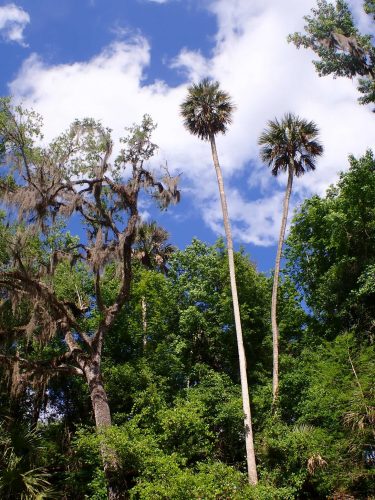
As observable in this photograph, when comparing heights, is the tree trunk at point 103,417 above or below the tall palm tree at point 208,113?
below

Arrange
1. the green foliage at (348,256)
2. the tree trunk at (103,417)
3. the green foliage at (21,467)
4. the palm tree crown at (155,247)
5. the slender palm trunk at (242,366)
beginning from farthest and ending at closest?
the palm tree crown at (155,247) → the green foliage at (348,256) → the slender palm trunk at (242,366) → the tree trunk at (103,417) → the green foliage at (21,467)

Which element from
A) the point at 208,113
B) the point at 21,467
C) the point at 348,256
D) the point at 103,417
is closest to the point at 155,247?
the point at 208,113

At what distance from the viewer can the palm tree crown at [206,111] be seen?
70.1ft

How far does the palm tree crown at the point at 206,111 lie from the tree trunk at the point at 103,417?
10.7 meters

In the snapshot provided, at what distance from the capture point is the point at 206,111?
2136 centimetres

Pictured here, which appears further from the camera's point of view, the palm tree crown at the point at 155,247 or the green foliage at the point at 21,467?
the palm tree crown at the point at 155,247

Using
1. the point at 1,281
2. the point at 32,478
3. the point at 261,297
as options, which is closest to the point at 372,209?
the point at 261,297

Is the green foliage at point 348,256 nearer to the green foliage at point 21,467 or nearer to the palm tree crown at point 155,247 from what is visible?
the palm tree crown at point 155,247

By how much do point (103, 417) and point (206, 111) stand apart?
41.5 ft

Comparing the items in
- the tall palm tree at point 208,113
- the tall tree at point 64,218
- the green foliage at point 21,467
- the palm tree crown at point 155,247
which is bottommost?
the green foliage at point 21,467

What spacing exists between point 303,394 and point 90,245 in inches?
344

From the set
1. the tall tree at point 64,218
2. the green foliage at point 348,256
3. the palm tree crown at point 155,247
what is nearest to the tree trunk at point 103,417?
the tall tree at point 64,218

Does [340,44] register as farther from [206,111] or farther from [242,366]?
[242,366]

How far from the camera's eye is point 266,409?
60.7 feet
